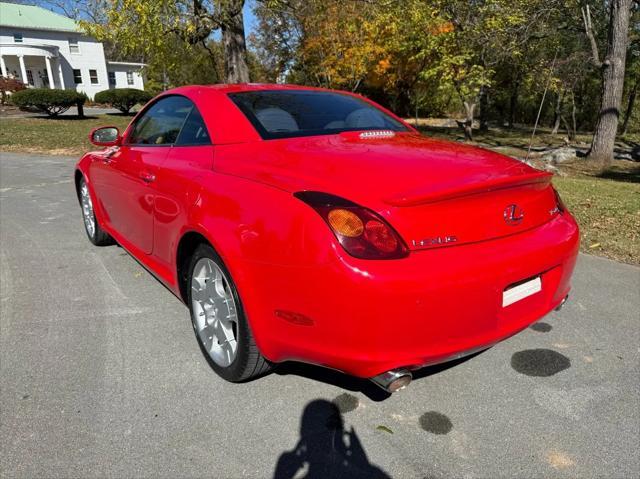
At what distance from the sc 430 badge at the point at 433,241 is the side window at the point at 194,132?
140 centimetres

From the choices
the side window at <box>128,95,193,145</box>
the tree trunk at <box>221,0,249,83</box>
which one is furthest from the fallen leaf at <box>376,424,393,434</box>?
the tree trunk at <box>221,0,249,83</box>

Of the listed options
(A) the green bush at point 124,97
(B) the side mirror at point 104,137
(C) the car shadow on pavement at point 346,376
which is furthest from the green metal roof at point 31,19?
(C) the car shadow on pavement at point 346,376

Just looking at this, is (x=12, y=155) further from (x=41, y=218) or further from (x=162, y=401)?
(x=162, y=401)

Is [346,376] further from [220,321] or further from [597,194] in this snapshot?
[597,194]

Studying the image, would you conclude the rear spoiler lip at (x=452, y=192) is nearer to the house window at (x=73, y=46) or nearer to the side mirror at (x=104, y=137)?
the side mirror at (x=104, y=137)

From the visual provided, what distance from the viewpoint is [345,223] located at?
6.26 feet

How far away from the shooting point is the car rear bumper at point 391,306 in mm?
1867

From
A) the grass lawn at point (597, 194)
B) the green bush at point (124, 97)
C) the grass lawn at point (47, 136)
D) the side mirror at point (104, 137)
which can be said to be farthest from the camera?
the green bush at point (124, 97)

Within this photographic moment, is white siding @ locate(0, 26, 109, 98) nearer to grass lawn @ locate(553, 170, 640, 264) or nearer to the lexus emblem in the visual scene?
grass lawn @ locate(553, 170, 640, 264)

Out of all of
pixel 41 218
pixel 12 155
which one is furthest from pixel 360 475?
pixel 12 155

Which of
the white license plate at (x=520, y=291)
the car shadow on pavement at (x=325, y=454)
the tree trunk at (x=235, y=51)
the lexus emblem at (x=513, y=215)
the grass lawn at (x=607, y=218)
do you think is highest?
the tree trunk at (x=235, y=51)

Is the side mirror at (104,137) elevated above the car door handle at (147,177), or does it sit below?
Result: above

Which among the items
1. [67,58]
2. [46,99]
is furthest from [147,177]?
[67,58]

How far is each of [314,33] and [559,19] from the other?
13.1 m
